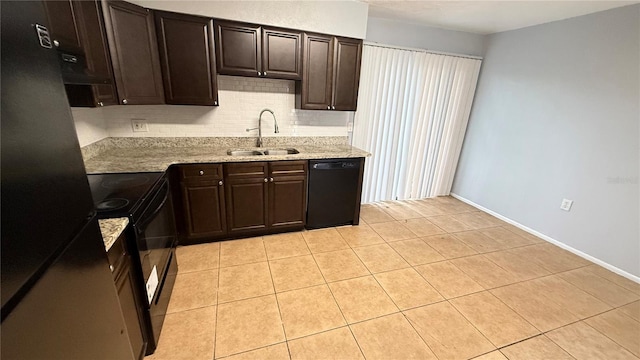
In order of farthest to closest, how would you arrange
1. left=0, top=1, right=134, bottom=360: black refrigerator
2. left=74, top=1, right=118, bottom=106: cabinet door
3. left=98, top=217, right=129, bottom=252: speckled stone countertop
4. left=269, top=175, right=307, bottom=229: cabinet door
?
left=269, top=175, right=307, bottom=229: cabinet door → left=74, top=1, right=118, bottom=106: cabinet door → left=98, top=217, right=129, bottom=252: speckled stone countertop → left=0, top=1, right=134, bottom=360: black refrigerator

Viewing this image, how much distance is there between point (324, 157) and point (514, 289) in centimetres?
212

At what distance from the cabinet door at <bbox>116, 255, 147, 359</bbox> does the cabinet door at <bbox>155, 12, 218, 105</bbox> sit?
170cm

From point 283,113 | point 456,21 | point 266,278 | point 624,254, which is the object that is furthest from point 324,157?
point 624,254

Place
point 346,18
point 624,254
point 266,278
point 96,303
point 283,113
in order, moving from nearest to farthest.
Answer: point 96,303 < point 266,278 < point 624,254 < point 346,18 < point 283,113

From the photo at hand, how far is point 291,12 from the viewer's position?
2.60m

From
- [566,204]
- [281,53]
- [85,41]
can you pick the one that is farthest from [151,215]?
[566,204]

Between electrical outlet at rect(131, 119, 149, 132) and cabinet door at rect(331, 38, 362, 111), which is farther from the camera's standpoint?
cabinet door at rect(331, 38, 362, 111)

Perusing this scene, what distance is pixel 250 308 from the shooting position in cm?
195

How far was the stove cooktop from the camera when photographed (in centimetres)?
136

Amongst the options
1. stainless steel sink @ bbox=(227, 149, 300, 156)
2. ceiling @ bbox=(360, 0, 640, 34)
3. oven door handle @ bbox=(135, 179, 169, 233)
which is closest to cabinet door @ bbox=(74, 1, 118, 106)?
oven door handle @ bbox=(135, 179, 169, 233)

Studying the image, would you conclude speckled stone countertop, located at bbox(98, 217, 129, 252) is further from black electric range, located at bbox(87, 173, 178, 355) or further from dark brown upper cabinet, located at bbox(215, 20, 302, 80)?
dark brown upper cabinet, located at bbox(215, 20, 302, 80)

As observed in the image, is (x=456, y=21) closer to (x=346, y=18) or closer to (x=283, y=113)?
(x=346, y=18)

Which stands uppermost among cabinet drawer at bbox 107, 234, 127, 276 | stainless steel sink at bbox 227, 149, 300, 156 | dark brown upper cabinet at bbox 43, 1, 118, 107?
dark brown upper cabinet at bbox 43, 1, 118, 107

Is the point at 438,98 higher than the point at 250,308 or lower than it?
higher
